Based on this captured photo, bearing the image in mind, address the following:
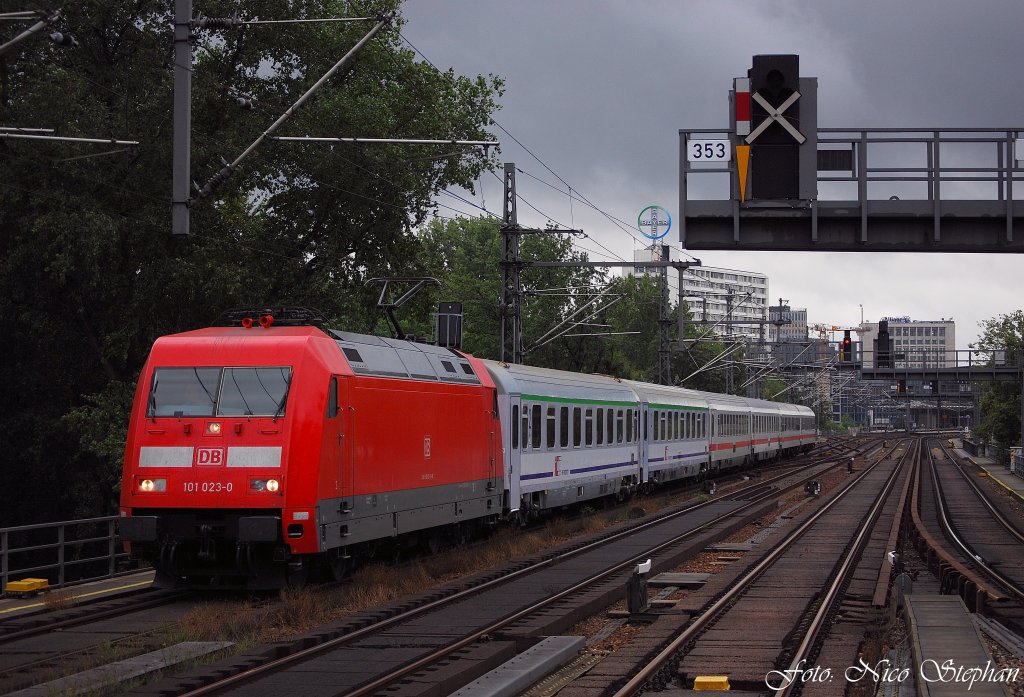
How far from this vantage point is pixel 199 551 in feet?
53.5

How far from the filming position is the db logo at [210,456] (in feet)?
53.2

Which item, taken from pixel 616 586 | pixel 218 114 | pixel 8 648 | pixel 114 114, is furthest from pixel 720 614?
pixel 218 114

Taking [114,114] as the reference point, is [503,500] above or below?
below

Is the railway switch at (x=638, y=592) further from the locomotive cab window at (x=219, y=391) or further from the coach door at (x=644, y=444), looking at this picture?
the coach door at (x=644, y=444)

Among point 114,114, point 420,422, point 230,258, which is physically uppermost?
point 114,114

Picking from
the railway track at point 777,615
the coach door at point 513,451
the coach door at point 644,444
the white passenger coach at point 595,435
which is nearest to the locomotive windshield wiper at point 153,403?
the railway track at point 777,615

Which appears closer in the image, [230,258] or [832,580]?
[832,580]

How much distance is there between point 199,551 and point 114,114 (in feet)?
46.6

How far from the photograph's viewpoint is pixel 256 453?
52.8ft

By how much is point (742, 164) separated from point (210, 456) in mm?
9309

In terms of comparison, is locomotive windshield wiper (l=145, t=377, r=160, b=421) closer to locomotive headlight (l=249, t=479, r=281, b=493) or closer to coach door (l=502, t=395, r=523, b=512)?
locomotive headlight (l=249, t=479, r=281, b=493)

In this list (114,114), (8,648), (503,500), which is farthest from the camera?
(114,114)

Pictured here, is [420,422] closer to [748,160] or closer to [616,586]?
[616,586]

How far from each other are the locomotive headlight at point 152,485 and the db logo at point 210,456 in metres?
0.52
